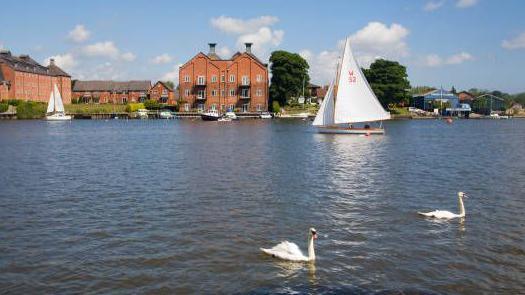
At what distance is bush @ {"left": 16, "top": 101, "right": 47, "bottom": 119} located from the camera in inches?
5359

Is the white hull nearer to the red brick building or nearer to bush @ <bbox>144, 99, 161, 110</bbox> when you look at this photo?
the red brick building

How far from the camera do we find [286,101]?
144500 mm

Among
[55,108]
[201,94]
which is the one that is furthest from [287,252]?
[55,108]

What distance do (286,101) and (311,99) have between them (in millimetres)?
39991

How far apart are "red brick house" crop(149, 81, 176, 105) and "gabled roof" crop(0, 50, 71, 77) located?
31.2 metres

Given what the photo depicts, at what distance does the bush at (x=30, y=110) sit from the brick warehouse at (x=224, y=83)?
38547mm

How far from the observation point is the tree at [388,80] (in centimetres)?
14825

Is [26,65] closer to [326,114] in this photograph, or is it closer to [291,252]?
[326,114]

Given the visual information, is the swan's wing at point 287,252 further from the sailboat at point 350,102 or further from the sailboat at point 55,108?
the sailboat at point 55,108

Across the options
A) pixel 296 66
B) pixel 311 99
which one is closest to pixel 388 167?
pixel 296 66

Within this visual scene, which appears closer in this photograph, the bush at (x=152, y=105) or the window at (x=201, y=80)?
the window at (x=201, y=80)

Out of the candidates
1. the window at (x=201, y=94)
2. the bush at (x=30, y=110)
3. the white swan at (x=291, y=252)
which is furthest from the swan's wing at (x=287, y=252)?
the bush at (x=30, y=110)

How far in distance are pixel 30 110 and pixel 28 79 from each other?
14.1 meters

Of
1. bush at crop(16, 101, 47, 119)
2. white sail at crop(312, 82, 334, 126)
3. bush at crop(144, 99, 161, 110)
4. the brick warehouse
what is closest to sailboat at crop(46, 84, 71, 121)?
bush at crop(16, 101, 47, 119)
